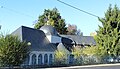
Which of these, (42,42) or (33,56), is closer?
(33,56)

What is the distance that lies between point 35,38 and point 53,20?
33.5 m

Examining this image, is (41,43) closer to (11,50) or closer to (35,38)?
(35,38)

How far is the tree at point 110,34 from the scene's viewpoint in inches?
2571

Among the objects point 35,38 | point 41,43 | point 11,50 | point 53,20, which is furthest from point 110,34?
point 53,20

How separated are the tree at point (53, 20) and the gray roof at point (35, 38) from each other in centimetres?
2632

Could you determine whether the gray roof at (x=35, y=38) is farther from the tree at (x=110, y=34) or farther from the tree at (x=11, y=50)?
the tree at (x=110, y=34)

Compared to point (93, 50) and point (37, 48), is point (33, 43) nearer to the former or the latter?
point (37, 48)

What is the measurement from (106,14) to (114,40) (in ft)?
20.9

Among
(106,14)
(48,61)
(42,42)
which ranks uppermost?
(106,14)

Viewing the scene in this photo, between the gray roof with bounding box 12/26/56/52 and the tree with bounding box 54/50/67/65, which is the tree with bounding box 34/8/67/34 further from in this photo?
the tree with bounding box 54/50/67/65

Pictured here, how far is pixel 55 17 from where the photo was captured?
94.1 m

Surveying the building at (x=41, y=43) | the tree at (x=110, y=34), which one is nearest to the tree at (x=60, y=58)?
the building at (x=41, y=43)

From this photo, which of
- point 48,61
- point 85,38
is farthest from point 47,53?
point 85,38

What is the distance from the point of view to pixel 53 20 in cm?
9381
